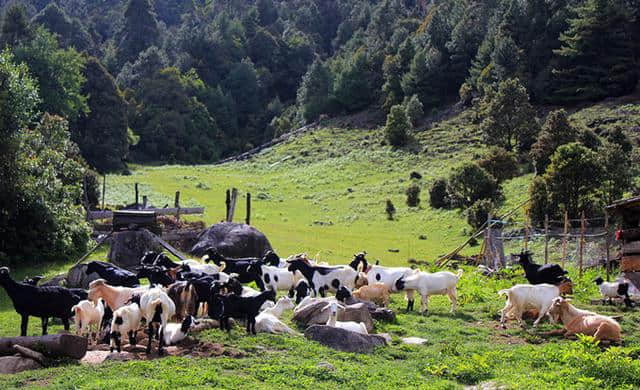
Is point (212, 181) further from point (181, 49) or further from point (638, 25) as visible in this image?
point (181, 49)

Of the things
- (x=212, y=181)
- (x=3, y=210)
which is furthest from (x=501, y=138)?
(x=3, y=210)

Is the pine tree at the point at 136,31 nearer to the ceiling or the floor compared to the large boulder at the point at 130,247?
nearer to the ceiling

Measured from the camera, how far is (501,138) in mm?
62656

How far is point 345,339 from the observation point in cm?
1467

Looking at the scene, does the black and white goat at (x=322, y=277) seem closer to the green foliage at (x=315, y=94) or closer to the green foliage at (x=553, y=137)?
the green foliage at (x=553, y=137)

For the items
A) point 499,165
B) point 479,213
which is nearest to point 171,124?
point 499,165

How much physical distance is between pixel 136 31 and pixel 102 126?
7324 centimetres

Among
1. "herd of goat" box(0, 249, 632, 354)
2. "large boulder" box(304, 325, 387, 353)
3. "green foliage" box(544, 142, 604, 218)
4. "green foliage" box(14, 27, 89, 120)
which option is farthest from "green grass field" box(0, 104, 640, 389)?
"green foliage" box(14, 27, 89, 120)

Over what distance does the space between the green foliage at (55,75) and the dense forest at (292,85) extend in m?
0.18

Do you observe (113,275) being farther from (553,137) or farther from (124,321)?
(553,137)

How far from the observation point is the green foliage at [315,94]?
106 meters

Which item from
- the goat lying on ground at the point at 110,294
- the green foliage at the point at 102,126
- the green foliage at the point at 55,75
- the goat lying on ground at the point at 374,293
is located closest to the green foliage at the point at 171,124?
the green foliage at the point at 102,126

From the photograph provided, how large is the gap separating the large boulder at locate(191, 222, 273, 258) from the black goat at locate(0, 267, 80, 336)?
1358 centimetres

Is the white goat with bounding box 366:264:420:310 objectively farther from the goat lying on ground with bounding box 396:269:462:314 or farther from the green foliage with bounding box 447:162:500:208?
the green foliage with bounding box 447:162:500:208
